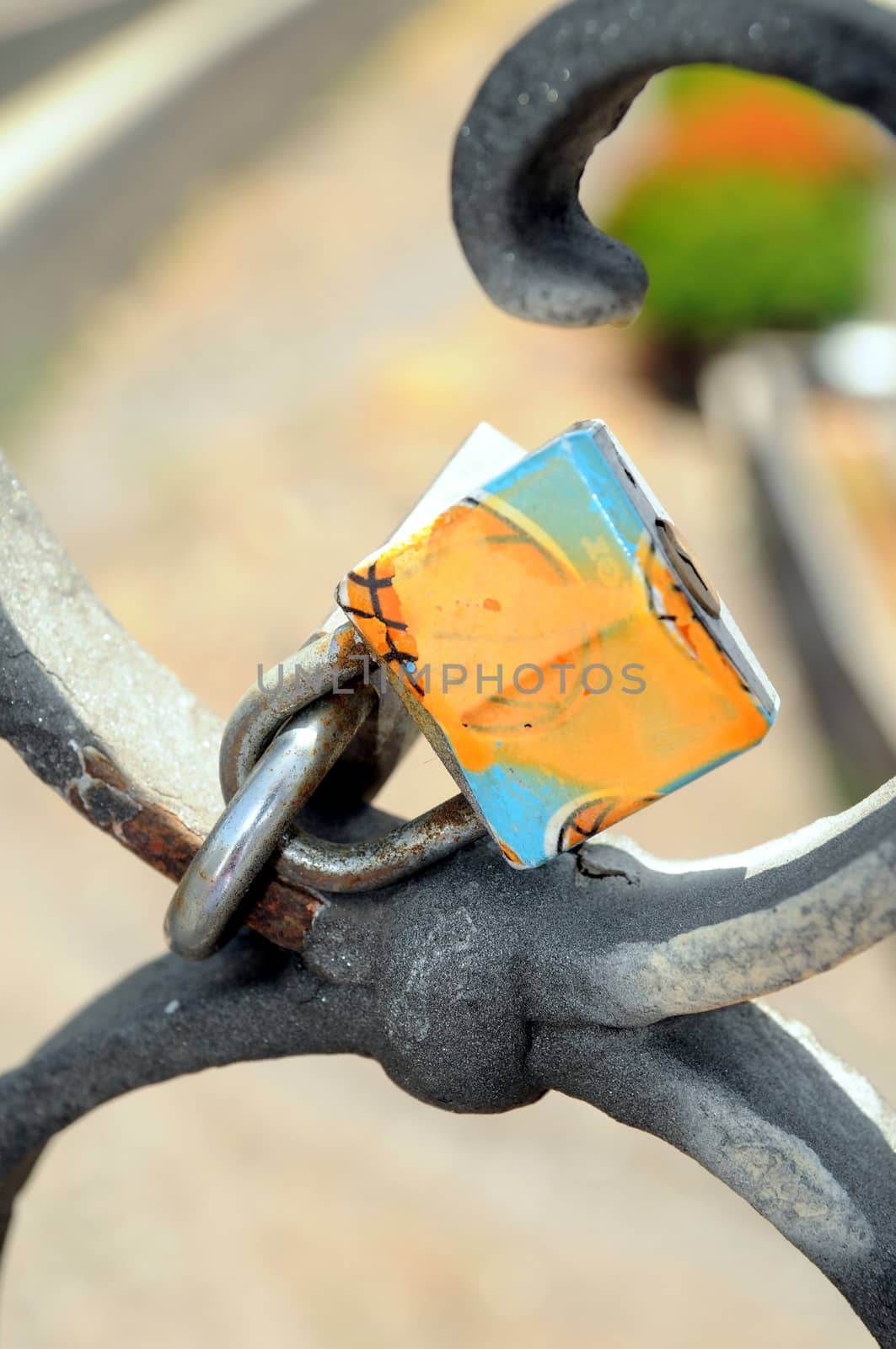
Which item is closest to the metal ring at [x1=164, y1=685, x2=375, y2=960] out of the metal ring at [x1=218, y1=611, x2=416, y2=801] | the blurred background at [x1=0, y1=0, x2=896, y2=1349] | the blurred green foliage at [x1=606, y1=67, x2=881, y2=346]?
the metal ring at [x1=218, y1=611, x2=416, y2=801]

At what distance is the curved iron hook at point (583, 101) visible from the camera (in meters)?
0.50

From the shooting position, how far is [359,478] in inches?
174

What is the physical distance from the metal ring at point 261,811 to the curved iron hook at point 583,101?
206mm

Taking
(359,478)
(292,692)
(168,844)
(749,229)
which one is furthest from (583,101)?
(749,229)

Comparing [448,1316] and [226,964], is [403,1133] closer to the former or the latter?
[448,1316]

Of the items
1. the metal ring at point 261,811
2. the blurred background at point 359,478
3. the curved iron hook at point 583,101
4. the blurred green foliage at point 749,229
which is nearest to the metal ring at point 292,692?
the metal ring at point 261,811

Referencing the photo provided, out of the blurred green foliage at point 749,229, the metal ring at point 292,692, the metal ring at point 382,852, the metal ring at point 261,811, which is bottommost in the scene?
the blurred green foliage at point 749,229

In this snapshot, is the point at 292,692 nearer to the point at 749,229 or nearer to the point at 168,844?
the point at 168,844

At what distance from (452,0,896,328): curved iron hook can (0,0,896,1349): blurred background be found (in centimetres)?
190

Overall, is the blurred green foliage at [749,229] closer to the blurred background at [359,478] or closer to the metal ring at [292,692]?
the blurred background at [359,478]

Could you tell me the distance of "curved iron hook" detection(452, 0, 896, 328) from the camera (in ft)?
1.65

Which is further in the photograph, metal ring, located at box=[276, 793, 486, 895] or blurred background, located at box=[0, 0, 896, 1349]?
blurred background, located at box=[0, 0, 896, 1349]

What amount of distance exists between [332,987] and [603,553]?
0.29 meters

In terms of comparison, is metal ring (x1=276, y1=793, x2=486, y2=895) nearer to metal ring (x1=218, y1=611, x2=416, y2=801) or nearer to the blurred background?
metal ring (x1=218, y1=611, x2=416, y2=801)
